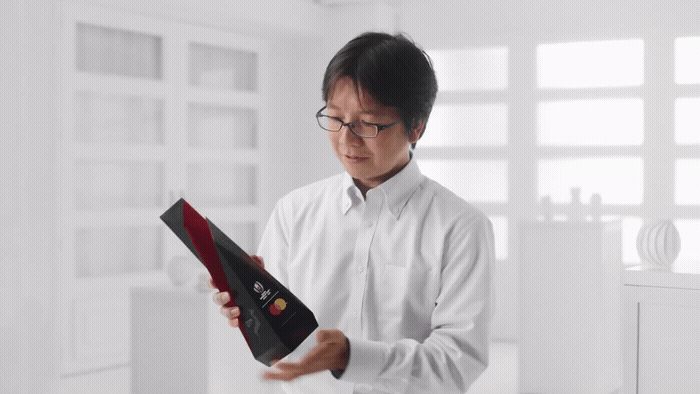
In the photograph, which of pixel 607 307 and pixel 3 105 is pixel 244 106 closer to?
pixel 3 105

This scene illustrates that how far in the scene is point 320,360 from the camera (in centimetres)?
137

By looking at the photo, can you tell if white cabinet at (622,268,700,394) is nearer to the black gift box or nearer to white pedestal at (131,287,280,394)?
white pedestal at (131,287,280,394)

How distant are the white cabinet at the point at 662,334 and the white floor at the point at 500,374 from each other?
1.32 m

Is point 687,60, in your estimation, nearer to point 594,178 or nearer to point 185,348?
point 594,178

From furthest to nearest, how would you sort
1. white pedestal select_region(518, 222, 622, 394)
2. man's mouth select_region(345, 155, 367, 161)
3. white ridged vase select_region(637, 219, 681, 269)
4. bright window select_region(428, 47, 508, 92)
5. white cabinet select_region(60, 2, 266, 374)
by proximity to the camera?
bright window select_region(428, 47, 508, 92)
white cabinet select_region(60, 2, 266, 374)
white pedestal select_region(518, 222, 622, 394)
white ridged vase select_region(637, 219, 681, 269)
man's mouth select_region(345, 155, 367, 161)

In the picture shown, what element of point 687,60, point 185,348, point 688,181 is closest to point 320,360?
point 185,348

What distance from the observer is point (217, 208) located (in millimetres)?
6352

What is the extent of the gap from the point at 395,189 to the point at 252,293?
31 cm

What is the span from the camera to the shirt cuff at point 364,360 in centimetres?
142

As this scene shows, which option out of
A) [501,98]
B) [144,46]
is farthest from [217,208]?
[501,98]

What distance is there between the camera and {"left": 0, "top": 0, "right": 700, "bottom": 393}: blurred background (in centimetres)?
461

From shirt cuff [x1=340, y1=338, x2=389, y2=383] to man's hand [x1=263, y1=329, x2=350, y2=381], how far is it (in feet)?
0.03

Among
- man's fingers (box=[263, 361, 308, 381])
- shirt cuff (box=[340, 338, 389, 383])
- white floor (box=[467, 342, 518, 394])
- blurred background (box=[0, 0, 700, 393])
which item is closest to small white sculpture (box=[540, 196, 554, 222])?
blurred background (box=[0, 0, 700, 393])

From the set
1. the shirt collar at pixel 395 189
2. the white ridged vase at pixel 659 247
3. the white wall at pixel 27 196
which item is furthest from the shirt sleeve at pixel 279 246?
the white wall at pixel 27 196
